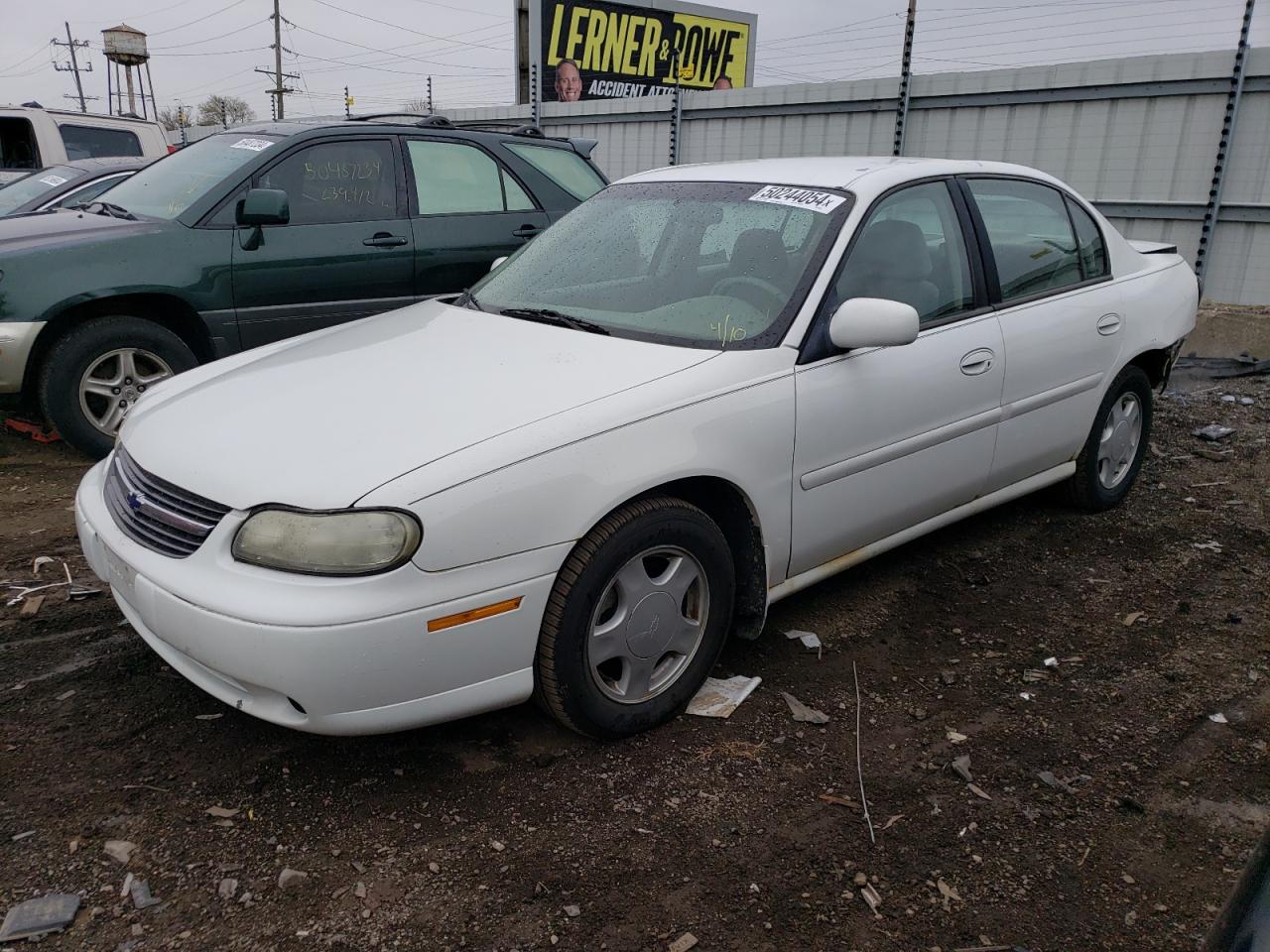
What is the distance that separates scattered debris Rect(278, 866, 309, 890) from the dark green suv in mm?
3704

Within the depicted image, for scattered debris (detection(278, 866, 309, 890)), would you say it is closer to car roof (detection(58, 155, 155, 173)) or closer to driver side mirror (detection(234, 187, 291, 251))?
driver side mirror (detection(234, 187, 291, 251))

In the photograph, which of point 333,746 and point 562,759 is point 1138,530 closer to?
point 562,759

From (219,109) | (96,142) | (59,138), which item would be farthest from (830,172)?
(219,109)

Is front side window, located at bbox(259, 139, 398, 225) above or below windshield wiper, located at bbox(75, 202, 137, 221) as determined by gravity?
above

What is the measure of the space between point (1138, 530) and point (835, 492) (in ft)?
7.47

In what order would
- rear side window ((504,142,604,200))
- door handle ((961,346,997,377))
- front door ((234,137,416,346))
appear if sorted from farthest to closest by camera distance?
rear side window ((504,142,604,200)) < front door ((234,137,416,346)) < door handle ((961,346,997,377))

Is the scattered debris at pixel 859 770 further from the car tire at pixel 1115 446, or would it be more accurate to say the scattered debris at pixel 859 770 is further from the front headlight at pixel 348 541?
the car tire at pixel 1115 446

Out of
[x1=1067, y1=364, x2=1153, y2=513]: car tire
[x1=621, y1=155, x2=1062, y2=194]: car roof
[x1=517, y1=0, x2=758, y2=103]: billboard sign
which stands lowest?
[x1=1067, y1=364, x2=1153, y2=513]: car tire

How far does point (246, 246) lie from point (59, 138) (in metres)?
7.16

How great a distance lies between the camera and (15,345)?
16.2 ft

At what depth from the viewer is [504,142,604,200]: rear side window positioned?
22.3ft

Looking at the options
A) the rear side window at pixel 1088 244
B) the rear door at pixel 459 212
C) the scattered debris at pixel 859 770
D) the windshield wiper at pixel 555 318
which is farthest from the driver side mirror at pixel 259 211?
the rear side window at pixel 1088 244

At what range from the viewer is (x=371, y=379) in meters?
3.03

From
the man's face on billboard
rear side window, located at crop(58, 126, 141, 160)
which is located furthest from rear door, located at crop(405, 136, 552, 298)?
the man's face on billboard
